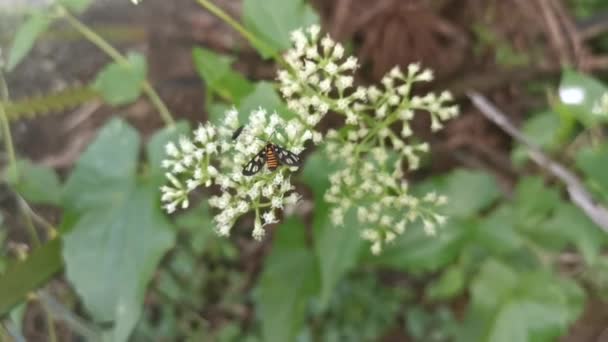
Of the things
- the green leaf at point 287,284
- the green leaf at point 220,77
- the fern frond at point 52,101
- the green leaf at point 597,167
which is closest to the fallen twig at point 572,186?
the green leaf at point 597,167

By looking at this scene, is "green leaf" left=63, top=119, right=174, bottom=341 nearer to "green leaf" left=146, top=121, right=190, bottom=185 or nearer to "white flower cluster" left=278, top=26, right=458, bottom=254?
"green leaf" left=146, top=121, right=190, bottom=185

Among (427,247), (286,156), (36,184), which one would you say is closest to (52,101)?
(36,184)

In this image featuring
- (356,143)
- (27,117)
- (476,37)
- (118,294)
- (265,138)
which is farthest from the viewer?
(476,37)

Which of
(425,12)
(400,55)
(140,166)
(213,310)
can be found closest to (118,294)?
(140,166)

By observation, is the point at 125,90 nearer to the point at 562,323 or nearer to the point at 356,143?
the point at 356,143

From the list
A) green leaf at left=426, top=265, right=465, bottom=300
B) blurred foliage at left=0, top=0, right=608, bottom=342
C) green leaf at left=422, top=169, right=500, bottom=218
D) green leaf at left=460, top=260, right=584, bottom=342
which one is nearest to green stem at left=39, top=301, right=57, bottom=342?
blurred foliage at left=0, top=0, right=608, bottom=342

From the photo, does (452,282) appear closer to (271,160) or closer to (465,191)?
(465,191)
